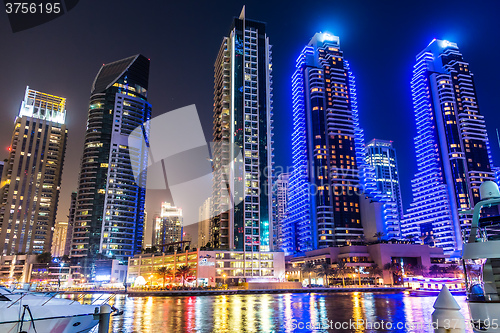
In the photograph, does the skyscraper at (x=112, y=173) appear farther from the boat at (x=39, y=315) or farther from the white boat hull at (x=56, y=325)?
the boat at (x=39, y=315)

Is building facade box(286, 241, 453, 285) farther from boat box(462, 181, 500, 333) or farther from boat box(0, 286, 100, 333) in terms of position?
boat box(0, 286, 100, 333)

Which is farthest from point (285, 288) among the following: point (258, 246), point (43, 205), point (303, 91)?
point (43, 205)

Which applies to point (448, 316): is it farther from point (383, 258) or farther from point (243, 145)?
point (383, 258)

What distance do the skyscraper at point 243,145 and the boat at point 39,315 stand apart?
105538 mm

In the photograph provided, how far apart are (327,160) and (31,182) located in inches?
5811

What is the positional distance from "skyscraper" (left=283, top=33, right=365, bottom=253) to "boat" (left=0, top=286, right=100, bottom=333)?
517 ft

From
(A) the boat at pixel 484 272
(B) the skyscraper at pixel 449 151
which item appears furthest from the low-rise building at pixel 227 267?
(A) the boat at pixel 484 272

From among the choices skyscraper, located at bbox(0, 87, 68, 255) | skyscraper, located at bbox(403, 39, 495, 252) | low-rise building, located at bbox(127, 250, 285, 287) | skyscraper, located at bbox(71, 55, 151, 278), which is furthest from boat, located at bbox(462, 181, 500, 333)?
skyscraper, located at bbox(0, 87, 68, 255)

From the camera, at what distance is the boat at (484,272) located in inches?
617

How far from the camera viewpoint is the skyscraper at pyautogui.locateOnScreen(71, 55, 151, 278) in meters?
157

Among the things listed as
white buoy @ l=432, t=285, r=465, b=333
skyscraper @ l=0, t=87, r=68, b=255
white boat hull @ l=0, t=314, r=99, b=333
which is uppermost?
skyscraper @ l=0, t=87, r=68, b=255

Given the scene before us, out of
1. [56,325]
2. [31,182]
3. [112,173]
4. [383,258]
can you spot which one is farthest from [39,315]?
[31,182]

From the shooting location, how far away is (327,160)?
181875mm

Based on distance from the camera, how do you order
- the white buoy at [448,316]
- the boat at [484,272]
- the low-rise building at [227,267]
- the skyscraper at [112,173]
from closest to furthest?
the white buoy at [448,316] → the boat at [484,272] → the low-rise building at [227,267] → the skyscraper at [112,173]
